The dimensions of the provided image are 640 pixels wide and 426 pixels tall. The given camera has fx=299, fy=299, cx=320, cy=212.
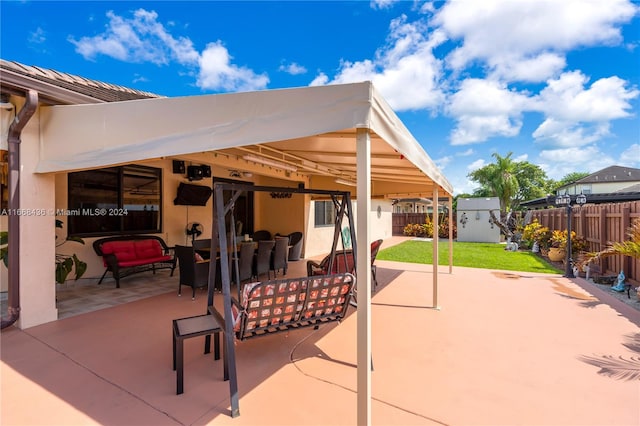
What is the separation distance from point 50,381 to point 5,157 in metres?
4.14

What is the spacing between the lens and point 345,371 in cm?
294

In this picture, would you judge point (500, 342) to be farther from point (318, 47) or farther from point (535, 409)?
point (318, 47)

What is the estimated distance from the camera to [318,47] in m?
12.1

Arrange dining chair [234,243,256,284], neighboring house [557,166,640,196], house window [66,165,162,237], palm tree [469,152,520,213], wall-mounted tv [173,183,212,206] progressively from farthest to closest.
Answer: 1. neighboring house [557,166,640,196]
2. palm tree [469,152,520,213]
3. wall-mounted tv [173,183,212,206]
4. house window [66,165,162,237]
5. dining chair [234,243,256,284]

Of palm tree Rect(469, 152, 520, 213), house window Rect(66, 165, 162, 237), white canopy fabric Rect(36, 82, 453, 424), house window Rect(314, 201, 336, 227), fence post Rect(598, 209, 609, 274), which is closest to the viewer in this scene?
white canopy fabric Rect(36, 82, 453, 424)

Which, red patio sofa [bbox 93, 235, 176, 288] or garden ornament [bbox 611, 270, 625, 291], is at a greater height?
red patio sofa [bbox 93, 235, 176, 288]

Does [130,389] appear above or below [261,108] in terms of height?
below

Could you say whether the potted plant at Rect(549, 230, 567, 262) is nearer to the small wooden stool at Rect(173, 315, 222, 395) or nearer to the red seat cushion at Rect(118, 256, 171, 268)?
the small wooden stool at Rect(173, 315, 222, 395)

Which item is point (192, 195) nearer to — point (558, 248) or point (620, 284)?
point (620, 284)

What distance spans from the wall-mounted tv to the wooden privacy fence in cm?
1002

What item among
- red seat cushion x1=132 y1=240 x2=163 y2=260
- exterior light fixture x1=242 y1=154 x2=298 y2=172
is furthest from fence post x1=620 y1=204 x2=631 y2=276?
red seat cushion x1=132 y1=240 x2=163 y2=260

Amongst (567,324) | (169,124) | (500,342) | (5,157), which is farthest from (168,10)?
(567,324)

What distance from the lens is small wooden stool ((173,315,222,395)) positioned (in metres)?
2.52

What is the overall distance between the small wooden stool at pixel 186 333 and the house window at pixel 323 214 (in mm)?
8411
